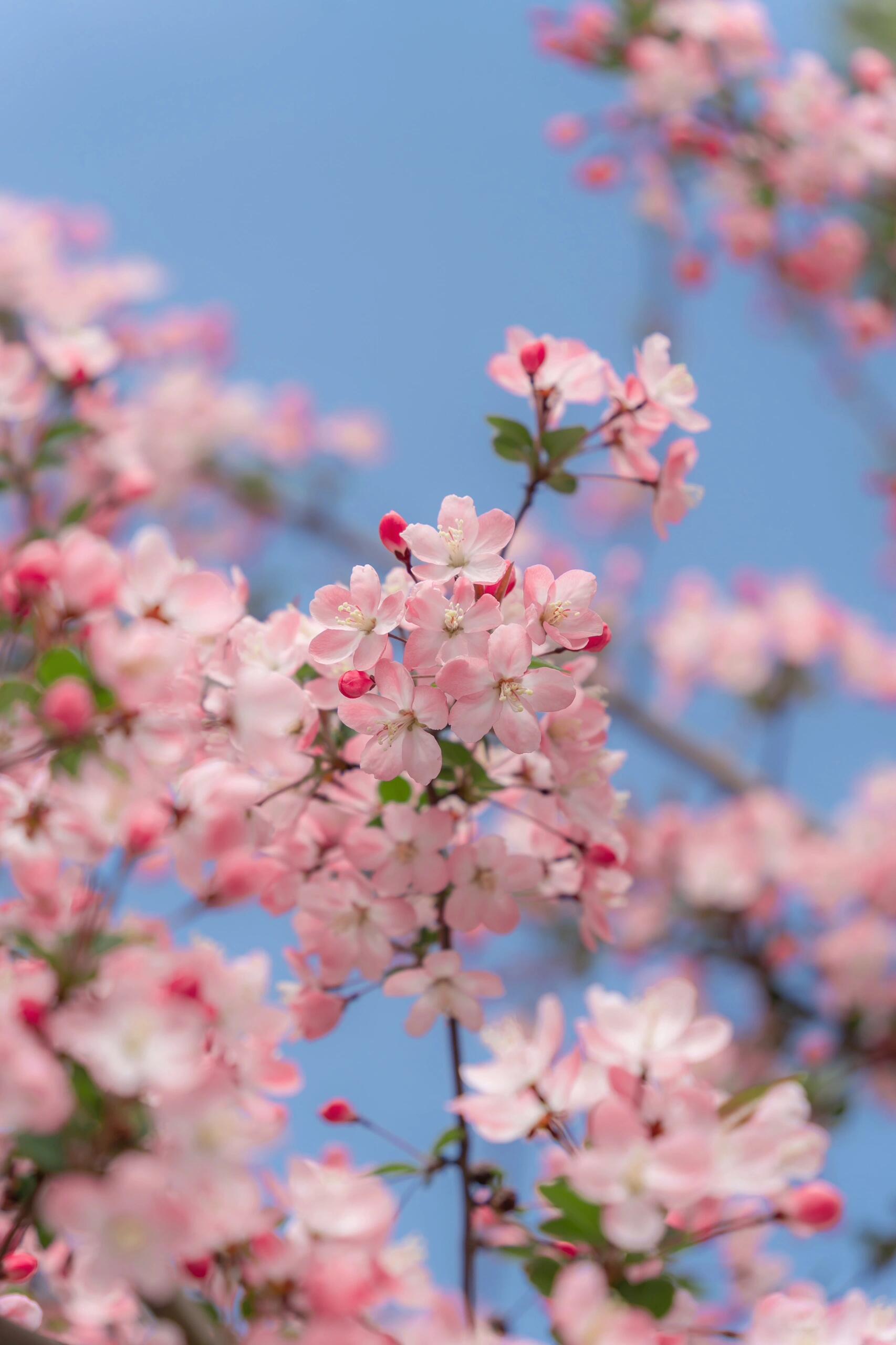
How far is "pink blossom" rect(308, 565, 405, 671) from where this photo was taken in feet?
2.97

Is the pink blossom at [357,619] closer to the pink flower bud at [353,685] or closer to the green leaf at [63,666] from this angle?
the pink flower bud at [353,685]

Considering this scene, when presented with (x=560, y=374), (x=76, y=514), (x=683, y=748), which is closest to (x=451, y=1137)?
(x=560, y=374)

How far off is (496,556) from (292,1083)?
18.3 inches

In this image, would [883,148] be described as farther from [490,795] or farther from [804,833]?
[490,795]

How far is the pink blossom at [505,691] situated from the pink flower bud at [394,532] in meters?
0.13

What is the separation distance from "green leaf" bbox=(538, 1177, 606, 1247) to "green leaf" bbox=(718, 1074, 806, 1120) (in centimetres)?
14

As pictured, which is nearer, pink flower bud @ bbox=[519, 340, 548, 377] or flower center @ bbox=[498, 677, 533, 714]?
flower center @ bbox=[498, 677, 533, 714]

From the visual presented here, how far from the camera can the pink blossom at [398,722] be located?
35.1 inches

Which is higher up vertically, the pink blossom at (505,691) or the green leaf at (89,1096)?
the pink blossom at (505,691)

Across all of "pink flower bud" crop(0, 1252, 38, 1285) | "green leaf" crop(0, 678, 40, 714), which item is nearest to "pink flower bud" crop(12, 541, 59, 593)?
"green leaf" crop(0, 678, 40, 714)

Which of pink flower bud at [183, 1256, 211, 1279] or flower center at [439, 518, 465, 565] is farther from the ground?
flower center at [439, 518, 465, 565]

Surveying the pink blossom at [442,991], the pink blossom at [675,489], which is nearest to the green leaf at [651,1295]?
the pink blossom at [442,991]

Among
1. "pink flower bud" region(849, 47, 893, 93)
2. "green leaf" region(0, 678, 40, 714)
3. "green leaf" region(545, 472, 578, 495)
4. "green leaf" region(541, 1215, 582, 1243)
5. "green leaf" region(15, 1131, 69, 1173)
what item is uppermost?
"pink flower bud" region(849, 47, 893, 93)

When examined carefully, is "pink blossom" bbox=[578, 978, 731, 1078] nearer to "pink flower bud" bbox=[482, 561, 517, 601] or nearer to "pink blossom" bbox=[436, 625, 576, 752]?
"pink blossom" bbox=[436, 625, 576, 752]
